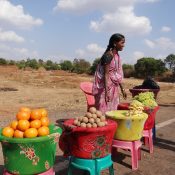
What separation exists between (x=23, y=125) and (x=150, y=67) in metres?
44.9

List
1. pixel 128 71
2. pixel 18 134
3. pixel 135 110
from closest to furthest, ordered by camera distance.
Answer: pixel 18 134
pixel 135 110
pixel 128 71

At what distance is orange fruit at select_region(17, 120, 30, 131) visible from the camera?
362 centimetres

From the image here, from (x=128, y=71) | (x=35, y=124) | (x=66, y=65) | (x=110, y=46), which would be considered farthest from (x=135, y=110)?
(x=66, y=65)

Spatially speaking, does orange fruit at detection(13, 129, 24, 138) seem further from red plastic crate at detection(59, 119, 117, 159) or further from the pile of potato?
the pile of potato

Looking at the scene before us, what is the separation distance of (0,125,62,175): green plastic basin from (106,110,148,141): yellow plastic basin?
4.96ft

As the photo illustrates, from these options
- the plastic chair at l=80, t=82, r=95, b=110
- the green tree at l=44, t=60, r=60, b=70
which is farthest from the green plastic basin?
the green tree at l=44, t=60, r=60, b=70

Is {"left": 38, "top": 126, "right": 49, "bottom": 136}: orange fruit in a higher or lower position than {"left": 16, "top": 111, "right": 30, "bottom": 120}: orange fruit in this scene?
lower

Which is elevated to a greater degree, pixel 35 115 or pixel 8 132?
pixel 35 115

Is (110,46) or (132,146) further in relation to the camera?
(110,46)

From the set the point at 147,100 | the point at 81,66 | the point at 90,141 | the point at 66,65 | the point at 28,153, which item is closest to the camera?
the point at 28,153

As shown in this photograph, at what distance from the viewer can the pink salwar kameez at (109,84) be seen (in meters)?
5.33

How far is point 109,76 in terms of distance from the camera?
5344mm

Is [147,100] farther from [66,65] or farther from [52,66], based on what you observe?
[52,66]

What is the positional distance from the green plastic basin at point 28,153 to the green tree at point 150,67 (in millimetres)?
43514
